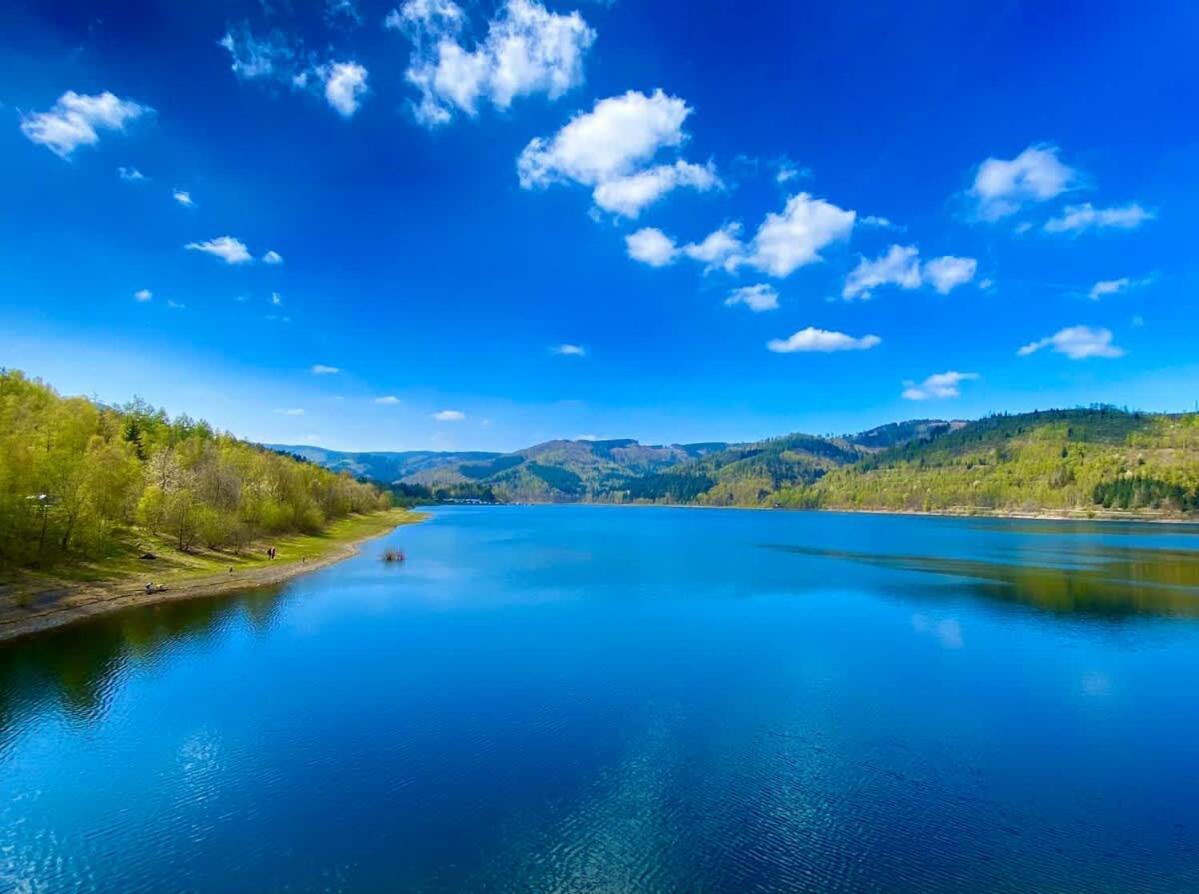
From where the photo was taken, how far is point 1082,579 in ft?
209

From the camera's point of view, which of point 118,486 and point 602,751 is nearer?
point 602,751

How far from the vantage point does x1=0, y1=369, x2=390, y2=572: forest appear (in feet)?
149

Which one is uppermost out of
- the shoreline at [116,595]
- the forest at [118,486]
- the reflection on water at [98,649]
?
the forest at [118,486]

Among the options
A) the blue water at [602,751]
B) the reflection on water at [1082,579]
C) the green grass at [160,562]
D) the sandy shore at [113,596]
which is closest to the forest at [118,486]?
the green grass at [160,562]

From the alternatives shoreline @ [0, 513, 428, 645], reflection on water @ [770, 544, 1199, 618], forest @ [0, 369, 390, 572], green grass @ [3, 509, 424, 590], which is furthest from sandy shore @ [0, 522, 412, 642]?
reflection on water @ [770, 544, 1199, 618]

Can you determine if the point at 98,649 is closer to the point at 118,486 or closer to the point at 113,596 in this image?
the point at 113,596

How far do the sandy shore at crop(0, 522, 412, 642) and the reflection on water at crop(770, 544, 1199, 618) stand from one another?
62.3m

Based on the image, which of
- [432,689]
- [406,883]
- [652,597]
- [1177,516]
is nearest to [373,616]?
[432,689]

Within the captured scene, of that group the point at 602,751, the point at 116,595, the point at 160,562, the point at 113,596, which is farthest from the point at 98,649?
the point at 602,751

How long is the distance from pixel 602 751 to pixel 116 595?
45540 millimetres

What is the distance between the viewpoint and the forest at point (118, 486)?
4541 centimetres

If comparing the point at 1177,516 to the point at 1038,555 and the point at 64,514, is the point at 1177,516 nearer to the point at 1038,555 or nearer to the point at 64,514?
the point at 1038,555

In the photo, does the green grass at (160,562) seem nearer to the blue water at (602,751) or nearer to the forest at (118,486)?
the forest at (118,486)

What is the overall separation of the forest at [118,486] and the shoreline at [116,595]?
17.0ft
